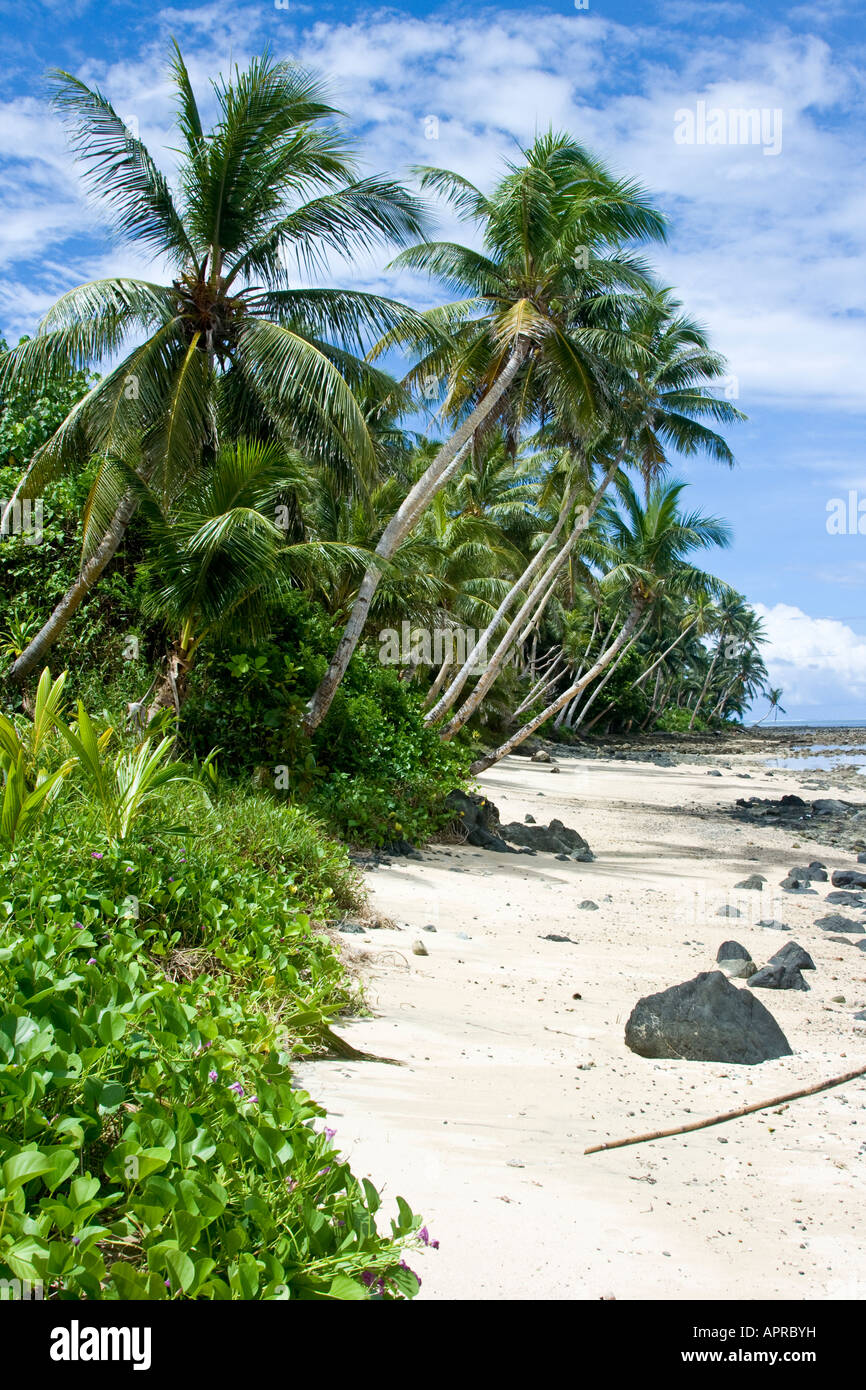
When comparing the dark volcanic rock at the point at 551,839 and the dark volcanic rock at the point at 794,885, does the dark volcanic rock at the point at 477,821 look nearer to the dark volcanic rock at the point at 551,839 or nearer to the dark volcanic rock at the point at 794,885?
the dark volcanic rock at the point at 551,839

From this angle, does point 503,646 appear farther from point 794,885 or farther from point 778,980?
point 778,980

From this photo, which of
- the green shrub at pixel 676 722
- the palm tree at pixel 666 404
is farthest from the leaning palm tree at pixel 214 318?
the green shrub at pixel 676 722

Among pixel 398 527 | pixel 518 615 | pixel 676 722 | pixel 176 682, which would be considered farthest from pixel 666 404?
pixel 676 722

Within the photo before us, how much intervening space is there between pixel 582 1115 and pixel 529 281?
45.3 feet

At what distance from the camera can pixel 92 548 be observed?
35.9ft

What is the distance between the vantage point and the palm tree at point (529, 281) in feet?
47.3

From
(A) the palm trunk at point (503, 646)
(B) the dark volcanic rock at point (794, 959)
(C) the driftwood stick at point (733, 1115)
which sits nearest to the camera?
(C) the driftwood stick at point (733, 1115)

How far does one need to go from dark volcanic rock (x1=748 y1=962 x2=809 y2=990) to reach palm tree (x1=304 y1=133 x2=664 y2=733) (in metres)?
8.94

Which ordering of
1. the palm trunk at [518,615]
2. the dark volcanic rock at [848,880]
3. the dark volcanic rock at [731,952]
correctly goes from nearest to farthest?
the dark volcanic rock at [731,952]
the dark volcanic rock at [848,880]
the palm trunk at [518,615]

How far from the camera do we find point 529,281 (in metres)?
14.9

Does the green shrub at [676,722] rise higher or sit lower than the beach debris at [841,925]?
higher

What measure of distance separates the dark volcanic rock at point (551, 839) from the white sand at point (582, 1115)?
13.7ft

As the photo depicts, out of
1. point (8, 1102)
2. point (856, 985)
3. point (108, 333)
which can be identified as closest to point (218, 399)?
point (108, 333)

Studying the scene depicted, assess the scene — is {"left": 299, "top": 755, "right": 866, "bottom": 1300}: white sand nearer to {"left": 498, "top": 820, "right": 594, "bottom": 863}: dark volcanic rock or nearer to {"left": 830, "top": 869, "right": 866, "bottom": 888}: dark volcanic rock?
{"left": 498, "top": 820, "right": 594, "bottom": 863}: dark volcanic rock
